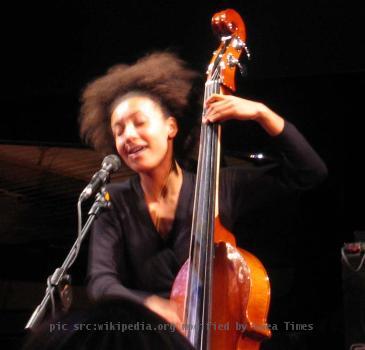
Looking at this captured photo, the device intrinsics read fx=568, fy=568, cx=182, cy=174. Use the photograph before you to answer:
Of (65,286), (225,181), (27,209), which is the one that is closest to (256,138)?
(225,181)

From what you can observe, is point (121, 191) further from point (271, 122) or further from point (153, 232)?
point (271, 122)

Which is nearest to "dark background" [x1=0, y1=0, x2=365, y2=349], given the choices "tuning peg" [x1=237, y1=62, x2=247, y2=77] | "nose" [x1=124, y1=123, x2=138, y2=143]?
"nose" [x1=124, y1=123, x2=138, y2=143]

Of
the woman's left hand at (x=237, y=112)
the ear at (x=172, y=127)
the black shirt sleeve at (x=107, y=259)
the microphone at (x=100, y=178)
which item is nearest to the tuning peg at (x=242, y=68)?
the woman's left hand at (x=237, y=112)

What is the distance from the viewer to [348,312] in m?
2.07

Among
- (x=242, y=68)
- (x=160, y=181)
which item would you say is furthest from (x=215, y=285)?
(x=242, y=68)

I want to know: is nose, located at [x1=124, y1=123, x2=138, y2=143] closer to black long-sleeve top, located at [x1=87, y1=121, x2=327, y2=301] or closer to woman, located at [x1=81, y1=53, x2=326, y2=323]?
woman, located at [x1=81, y1=53, x2=326, y2=323]

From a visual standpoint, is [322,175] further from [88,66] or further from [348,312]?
[88,66]

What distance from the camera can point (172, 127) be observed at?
2.02 meters

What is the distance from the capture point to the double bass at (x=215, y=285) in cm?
138

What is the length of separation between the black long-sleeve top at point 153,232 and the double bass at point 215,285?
0.23 m

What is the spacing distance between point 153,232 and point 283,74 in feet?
3.24

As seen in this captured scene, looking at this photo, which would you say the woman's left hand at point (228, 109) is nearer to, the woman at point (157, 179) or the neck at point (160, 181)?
the woman at point (157, 179)

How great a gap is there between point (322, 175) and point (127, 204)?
25.2 inches

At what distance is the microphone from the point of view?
66.3 inches
